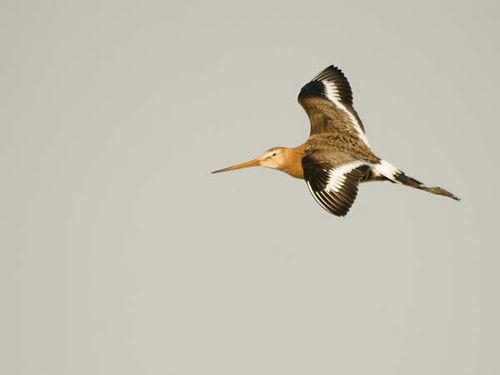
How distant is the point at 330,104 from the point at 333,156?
332 centimetres

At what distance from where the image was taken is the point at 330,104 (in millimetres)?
16312

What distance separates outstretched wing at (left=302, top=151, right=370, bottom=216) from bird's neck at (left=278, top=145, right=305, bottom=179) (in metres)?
0.73

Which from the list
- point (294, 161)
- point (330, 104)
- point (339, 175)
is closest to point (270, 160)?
point (294, 161)

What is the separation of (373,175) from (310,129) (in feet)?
8.22

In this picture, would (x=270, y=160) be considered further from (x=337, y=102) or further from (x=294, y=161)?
(x=337, y=102)

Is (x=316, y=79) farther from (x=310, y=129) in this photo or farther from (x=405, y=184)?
(x=405, y=184)

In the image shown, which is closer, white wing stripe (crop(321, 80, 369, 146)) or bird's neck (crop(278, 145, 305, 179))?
bird's neck (crop(278, 145, 305, 179))

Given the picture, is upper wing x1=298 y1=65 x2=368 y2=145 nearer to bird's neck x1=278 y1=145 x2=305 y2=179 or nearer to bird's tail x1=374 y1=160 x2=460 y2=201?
bird's neck x1=278 y1=145 x2=305 y2=179

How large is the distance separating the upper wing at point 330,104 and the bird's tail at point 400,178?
1535 millimetres

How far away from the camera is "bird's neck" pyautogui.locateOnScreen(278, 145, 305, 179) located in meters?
14.3

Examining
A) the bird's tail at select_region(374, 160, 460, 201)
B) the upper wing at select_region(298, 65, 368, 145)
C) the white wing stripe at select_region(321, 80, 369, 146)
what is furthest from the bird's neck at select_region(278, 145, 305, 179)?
the white wing stripe at select_region(321, 80, 369, 146)

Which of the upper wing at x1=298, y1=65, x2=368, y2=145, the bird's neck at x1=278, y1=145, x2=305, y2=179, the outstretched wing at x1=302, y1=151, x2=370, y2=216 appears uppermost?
the upper wing at x1=298, y1=65, x2=368, y2=145

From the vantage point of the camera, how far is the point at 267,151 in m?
14.8

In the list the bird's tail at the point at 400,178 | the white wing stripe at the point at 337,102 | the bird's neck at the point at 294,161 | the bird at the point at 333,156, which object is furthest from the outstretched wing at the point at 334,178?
the white wing stripe at the point at 337,102
